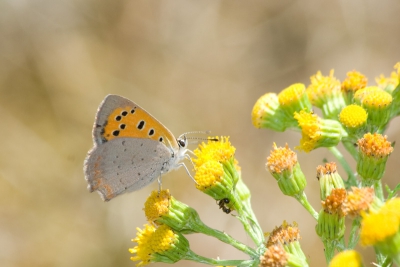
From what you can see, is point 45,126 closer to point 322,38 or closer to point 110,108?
point 110,108

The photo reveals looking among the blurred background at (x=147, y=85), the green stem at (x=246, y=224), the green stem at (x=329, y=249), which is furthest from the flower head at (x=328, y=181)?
the blurred background at (x=147, y=85)

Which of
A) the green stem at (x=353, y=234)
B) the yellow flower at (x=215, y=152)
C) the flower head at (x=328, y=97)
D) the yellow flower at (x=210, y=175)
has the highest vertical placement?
the flower head at (x=328, y=97)

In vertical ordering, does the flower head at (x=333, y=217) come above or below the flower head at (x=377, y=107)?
below

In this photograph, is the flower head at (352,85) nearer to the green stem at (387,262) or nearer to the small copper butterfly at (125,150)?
the small copper butterfly at (125,150)

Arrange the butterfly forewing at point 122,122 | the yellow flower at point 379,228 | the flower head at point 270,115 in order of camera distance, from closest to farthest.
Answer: the yellow flower at point 379,228
the butterfly forewing at point 122,122
the flower head at point 270,115

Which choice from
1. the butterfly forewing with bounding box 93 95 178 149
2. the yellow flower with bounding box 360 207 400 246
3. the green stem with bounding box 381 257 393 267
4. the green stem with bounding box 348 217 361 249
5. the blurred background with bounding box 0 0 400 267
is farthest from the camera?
the blurred background with bounding box 0 0 400 267

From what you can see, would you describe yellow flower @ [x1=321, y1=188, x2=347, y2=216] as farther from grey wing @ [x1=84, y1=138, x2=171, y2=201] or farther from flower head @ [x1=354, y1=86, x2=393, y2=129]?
grey wing @ [x1=84, y1=138, x2=171, y2=201]

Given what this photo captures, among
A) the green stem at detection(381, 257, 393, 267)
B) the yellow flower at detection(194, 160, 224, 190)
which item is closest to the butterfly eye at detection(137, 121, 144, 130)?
the yellow flower at detection(194, 160, 224, 190)
